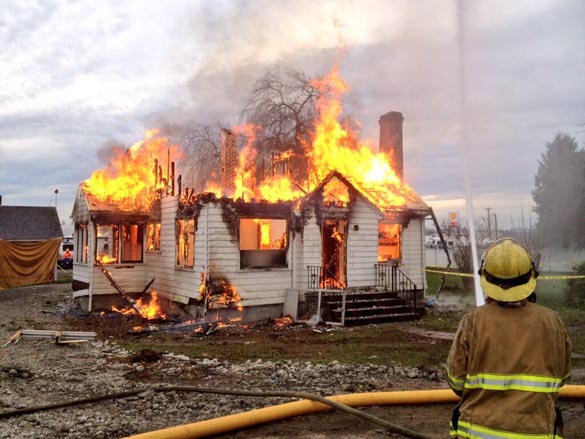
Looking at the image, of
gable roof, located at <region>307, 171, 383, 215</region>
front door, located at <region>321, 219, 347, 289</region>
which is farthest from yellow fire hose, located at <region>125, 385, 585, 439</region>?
gable roof, located at <region>307, 171, 383, 215</region>

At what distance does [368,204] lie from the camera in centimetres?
1597

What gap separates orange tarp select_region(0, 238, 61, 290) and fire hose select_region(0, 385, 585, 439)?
689 inches

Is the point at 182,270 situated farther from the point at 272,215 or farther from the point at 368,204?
the point at 368,204

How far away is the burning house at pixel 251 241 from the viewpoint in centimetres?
1405

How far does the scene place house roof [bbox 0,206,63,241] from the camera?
31.0 metres

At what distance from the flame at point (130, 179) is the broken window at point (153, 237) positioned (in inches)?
31.1

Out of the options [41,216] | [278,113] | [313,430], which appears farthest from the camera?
[41,216]

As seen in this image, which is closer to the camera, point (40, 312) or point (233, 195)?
point (233, 195)

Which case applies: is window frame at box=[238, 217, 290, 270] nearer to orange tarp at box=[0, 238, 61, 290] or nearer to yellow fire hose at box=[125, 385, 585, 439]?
yellow fire hose at box=[125, 385, 585, 439]

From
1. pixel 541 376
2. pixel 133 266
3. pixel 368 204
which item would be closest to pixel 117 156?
pixel 133 266

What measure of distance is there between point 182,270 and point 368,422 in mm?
10115

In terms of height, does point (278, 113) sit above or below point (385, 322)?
above

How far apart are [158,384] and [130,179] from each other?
11368mm

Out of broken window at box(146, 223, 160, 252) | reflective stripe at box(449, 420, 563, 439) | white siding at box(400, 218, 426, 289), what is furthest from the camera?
white siding at box(400, 218, 426, 289)
